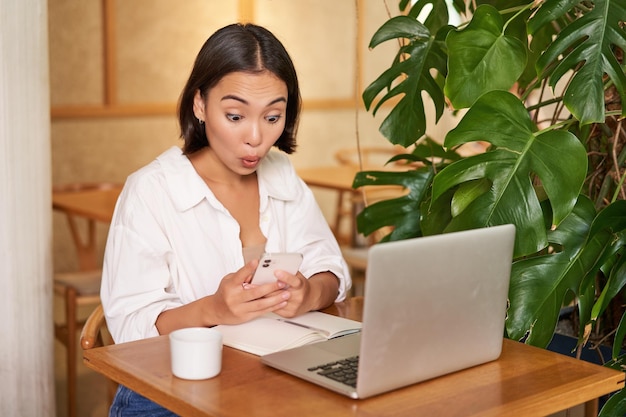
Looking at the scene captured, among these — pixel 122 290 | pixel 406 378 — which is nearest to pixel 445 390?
pixel 406 378

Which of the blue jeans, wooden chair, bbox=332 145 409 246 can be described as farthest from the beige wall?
the blue jeans

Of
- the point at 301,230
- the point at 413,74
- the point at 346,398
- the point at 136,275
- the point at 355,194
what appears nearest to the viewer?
the point at 346,398

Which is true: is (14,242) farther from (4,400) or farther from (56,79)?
(56,79)

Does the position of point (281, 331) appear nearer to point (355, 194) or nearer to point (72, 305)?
point (72, 305)

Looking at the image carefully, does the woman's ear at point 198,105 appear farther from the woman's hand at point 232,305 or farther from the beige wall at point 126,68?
the beige wall at point 126,68

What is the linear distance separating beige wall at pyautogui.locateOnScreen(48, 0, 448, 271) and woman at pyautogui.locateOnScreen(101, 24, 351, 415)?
3020mm

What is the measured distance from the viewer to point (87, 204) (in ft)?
14.1

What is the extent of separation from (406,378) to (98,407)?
2639 mm

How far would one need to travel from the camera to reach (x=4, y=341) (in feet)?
8.78

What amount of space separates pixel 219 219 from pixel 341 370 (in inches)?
27.4

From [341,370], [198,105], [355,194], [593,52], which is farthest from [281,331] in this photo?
[355,194]

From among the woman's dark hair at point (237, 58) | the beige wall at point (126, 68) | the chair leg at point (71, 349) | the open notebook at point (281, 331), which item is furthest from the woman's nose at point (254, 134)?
the beige wall at point (126, 68)

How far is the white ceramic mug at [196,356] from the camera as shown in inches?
63.8

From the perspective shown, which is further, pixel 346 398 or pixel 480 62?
pixel 480 62
